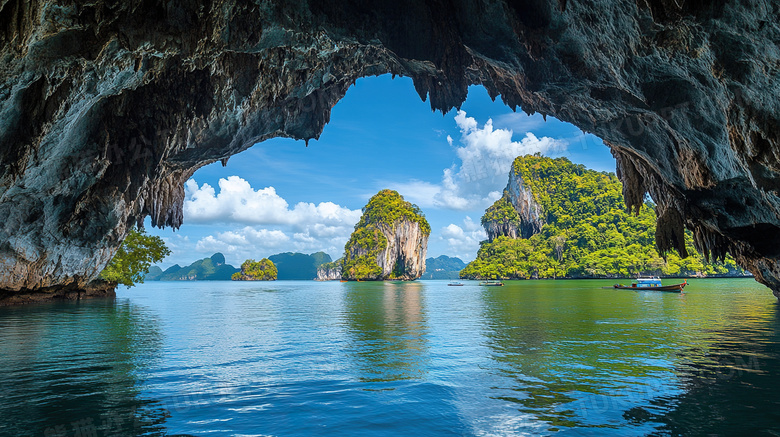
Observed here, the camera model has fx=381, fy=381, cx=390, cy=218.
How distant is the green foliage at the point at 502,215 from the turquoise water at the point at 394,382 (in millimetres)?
122009

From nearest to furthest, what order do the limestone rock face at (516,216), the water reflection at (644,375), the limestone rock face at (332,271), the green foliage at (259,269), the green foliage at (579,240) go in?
the water reflection at (644,375) < the green foliage at (579,240) < the limestone rock face at (516,216) < the green foliage at (259,269) < the limestone rock face at (332,271)

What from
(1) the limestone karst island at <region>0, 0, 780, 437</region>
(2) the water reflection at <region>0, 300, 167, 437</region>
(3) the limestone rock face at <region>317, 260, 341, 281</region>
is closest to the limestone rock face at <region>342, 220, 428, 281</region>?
(3) the limestone rock face at <region>317, 260, 341, 281</region>

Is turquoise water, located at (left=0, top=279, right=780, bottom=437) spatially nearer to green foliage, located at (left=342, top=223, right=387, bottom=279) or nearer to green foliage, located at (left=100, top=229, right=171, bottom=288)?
green foliage, located at (left=100, top=229, right=171, bottom=288)

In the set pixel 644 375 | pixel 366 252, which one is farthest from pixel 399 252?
pixel 644 375

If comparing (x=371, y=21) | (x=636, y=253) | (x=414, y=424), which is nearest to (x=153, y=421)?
(x=414, y=424)

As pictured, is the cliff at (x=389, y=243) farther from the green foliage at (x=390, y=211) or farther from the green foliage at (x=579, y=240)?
the green foliage at (x=579, y=240)

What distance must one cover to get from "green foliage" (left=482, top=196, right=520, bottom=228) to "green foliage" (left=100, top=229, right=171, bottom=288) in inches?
4619

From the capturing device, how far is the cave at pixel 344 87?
300 inches

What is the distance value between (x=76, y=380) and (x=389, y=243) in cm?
11076

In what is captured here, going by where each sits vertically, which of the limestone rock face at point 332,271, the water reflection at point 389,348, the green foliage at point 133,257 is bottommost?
the limestone rock face at point 332,271

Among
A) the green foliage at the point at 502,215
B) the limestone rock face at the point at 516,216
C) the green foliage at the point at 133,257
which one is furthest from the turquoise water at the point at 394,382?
the green foliage at the point at 502,215

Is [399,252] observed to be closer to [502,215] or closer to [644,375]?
[502,215]

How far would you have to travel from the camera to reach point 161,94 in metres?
12.5

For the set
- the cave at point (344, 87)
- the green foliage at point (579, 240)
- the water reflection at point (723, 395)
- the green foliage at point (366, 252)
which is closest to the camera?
the water reflection at point (723, 395)
